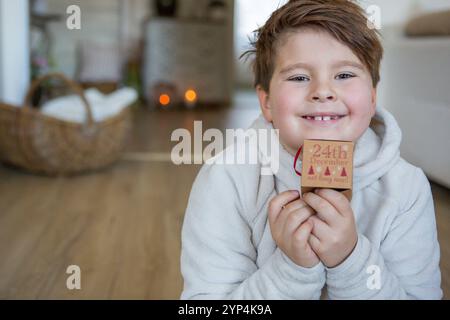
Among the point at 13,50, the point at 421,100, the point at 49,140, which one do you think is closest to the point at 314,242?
the point at 421,100

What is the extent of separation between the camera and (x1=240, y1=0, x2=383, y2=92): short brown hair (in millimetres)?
545

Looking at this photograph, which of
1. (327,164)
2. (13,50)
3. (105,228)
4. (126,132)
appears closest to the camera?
(327,164)

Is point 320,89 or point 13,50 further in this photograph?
point 13,50

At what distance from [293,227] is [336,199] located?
0.15ft

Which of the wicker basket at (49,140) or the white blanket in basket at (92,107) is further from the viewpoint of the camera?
the white blanket in basket at (92,107)

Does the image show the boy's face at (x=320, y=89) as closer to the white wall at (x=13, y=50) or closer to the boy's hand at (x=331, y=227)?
the boy's hand at (x=331, y=227)

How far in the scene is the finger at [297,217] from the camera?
1.66 ft

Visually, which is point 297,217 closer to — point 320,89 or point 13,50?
point 320,89

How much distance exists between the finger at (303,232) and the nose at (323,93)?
0.36ft

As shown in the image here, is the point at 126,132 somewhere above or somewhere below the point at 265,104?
below

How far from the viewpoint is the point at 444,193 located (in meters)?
0.65

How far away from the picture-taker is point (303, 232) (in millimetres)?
501

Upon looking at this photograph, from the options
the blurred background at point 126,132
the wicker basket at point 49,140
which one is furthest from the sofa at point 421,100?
the wicker basket at point 49,140

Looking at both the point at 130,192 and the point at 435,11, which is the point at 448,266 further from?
the point at 130,192
